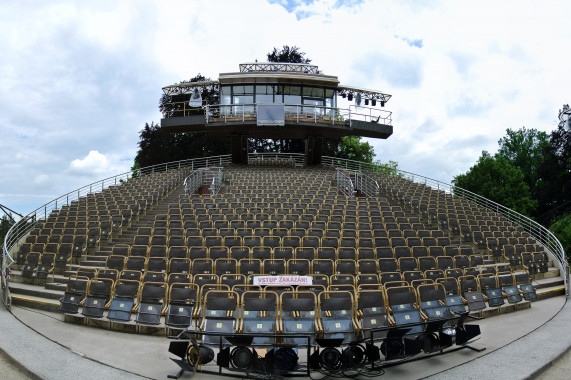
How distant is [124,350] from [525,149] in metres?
58.2

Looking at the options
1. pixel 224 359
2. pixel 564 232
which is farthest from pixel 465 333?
pixel 564 232

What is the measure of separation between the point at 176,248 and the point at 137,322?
348 centimetres

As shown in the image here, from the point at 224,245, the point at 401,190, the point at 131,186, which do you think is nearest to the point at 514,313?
the point at 224,245

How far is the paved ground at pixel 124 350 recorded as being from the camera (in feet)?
18.8

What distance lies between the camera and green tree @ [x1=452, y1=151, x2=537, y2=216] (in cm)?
3581

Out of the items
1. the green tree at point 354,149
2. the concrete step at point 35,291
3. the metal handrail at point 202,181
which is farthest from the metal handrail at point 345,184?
the green tree at point 354,149

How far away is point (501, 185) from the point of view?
37.8 meters

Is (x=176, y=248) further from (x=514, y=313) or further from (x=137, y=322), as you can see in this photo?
(x=514, y=313)

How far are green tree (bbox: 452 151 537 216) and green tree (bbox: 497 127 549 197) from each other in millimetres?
12455

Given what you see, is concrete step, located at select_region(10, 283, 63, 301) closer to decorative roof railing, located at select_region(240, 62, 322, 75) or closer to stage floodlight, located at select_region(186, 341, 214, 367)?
stage floodlight, located at select_region(186, 341, 214, 367)

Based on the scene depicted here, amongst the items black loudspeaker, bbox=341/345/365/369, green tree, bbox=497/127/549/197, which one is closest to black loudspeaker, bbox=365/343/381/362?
black loudspeaker, bbox=341/345/365/369

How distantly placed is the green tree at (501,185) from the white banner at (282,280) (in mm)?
33472

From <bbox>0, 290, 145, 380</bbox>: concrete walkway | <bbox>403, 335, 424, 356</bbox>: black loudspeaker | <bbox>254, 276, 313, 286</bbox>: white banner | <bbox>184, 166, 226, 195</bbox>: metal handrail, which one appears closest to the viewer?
<bbox>0, 290, 145, 380</bbox>: concrete walkway

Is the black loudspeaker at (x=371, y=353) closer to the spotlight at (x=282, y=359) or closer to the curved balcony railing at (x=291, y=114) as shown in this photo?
the spotlight at (x=282, y=359)
